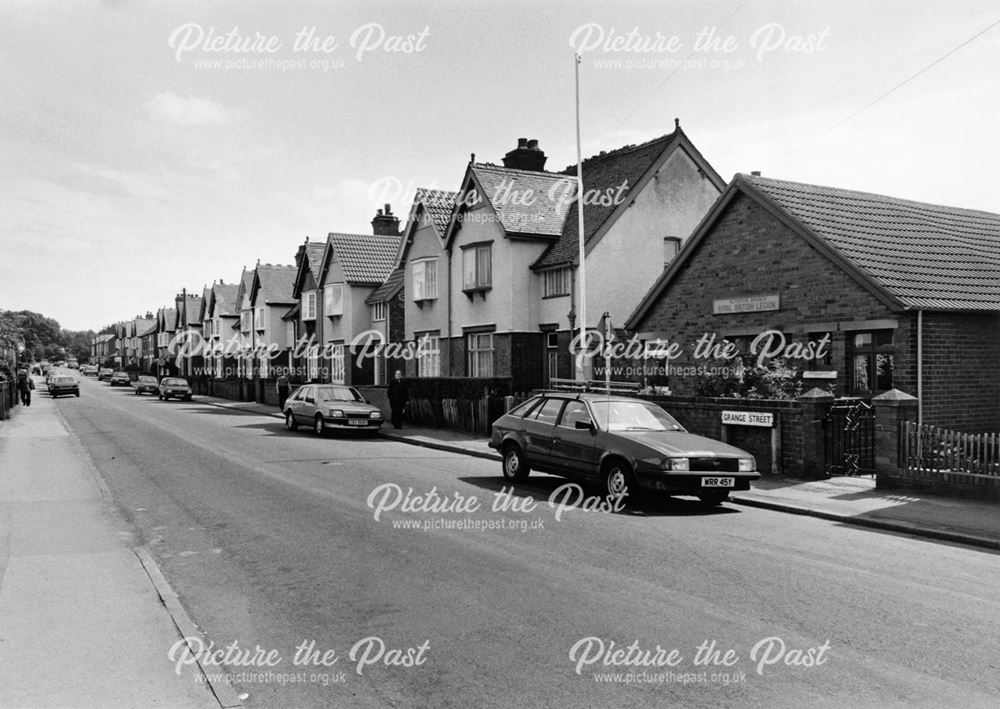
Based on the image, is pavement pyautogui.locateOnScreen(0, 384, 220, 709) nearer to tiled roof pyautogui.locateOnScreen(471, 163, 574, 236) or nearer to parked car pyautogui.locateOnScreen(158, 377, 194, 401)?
tiled roof pyautogui.locateOnScreen(471, 163, 574, 236)

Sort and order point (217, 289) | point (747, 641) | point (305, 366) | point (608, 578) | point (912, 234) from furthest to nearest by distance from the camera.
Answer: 1. point (217, 289)
2. point (305, 366)
3. point (912, 234)
4. point (608, 578)
5. point (747, 641)

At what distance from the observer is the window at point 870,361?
1650 cm

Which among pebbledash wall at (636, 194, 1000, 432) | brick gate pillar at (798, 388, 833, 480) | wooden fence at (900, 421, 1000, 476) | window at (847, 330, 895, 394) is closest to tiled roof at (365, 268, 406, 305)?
pebbledash wall at (636, 194, 1000, 432)

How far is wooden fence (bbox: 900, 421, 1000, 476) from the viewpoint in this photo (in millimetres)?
11867

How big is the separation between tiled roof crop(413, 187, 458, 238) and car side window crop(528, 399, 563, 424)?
19369 millimetres

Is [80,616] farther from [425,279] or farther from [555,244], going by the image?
[425,279]

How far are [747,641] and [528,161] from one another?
2864 centimetres

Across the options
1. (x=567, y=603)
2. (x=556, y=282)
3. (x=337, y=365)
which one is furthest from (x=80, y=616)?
(x=337, y=365)

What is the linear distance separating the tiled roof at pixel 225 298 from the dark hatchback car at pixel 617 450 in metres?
61.5

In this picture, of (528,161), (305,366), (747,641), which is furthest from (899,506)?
(305,366)

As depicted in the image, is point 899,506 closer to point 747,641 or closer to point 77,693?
point 747,641

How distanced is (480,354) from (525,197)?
234 inches

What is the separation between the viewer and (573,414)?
12.9 meters

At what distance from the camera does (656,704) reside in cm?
484
